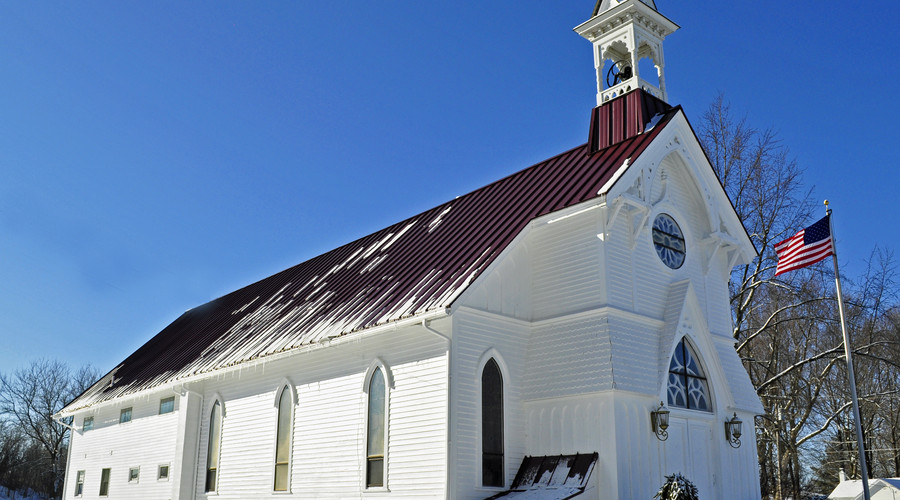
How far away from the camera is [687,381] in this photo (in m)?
17.1

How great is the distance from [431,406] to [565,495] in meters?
3.00

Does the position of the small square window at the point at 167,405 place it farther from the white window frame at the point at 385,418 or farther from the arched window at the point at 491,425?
the arched window at the point at 491,425

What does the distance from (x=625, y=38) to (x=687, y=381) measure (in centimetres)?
890

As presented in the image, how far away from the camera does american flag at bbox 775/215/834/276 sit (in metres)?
17.8

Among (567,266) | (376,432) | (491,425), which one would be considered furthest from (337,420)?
(567,266)

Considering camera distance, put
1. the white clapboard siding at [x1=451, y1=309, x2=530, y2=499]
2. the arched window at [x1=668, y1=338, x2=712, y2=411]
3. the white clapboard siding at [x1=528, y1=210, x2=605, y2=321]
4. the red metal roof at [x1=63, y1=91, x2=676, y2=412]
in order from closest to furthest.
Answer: the white clapboard siding at [x1=451, y1=309, x2=530, y2=499] < the white clapboard siding at [x1=528, y1=210, x2=605, y2=321] < the red metal roof at [x1=63, y1=91, x2=676, y2=412] < the arched window at [x1=668, y1=338, x2=712, y2=411]

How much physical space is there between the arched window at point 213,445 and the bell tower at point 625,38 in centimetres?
1355

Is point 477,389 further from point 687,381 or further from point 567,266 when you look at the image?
point 687,381

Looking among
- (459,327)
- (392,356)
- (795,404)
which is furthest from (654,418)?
(795,404)

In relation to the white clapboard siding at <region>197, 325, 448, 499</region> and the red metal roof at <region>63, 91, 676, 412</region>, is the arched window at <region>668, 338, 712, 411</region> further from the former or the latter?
the white clapboard siding at <region>197, 325, 448, 499</region>

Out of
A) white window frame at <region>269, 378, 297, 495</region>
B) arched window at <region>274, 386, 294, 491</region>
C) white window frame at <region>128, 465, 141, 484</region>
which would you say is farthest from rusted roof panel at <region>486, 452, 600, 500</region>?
white window frame at <region>128, 465, 141, 484</region>

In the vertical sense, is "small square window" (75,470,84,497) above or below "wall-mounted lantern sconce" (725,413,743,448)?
below

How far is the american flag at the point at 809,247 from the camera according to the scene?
17.8 meters

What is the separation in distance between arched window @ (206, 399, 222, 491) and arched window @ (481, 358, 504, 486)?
965cm
